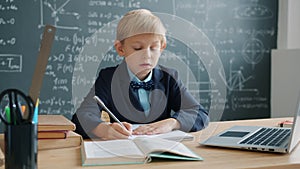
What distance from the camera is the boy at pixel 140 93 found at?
142 cm

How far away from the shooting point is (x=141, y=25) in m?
1.56

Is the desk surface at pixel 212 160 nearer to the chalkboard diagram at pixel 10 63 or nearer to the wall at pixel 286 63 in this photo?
the chalkboard diagram at pixel 10 63

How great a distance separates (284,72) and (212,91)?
1.80 ft

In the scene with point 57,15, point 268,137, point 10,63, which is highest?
point 57,15

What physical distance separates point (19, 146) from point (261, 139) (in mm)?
685

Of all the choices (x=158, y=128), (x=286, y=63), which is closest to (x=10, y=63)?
(x=158, y=128)

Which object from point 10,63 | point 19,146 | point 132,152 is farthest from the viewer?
point 10,63

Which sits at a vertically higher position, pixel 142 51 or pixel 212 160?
pixel 142 51

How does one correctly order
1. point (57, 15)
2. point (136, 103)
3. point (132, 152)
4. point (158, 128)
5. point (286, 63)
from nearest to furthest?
point (132, 152), point (158, 128), point (136, 103), point (57, 15), point (286, 63)

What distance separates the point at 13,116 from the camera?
2.75ft

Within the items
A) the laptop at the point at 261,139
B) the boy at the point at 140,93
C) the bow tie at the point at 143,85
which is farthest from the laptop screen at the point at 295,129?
the bow tie at the point at 143,85

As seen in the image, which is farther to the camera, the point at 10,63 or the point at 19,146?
the point at 10,63

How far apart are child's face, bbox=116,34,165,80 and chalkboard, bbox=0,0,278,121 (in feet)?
2.64

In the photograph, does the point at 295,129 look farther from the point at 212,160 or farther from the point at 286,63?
the point at 286,63
